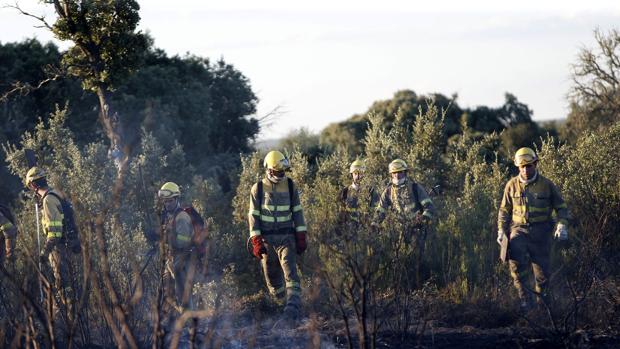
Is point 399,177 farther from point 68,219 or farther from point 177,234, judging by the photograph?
point 68,219

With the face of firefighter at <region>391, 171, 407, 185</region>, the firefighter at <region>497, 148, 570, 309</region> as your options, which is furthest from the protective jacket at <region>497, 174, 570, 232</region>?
the face of firefighter at <region>391, 171, 407, 185</region>

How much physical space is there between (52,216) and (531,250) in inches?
210

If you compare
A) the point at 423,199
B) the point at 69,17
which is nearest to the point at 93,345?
the point at 423,199

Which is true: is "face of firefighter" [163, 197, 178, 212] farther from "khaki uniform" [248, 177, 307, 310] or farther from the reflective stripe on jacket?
the reflective stripe on jacket

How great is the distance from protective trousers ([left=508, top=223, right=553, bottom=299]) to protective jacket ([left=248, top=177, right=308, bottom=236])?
7.73ft

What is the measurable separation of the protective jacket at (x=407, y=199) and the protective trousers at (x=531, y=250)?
1.45 metres

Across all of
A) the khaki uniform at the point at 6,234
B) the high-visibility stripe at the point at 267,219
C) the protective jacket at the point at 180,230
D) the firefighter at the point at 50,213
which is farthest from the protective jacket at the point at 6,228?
the high-visibility stripe at the point at 267,219

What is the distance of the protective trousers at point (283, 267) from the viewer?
11.5m

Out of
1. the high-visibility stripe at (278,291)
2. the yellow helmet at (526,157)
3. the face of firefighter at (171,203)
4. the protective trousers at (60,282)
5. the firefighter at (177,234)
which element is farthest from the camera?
the high-visibility stripe at (278,291)

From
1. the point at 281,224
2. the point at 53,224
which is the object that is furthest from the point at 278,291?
the point at 53,224

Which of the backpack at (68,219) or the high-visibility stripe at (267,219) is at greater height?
the backpack at (68,219)

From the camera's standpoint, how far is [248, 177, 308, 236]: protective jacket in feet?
37.8

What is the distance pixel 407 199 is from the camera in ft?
42.0

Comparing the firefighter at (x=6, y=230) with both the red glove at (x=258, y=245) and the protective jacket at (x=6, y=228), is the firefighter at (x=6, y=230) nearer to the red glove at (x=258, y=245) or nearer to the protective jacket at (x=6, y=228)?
the protective jacket at (x=6, y=228)
